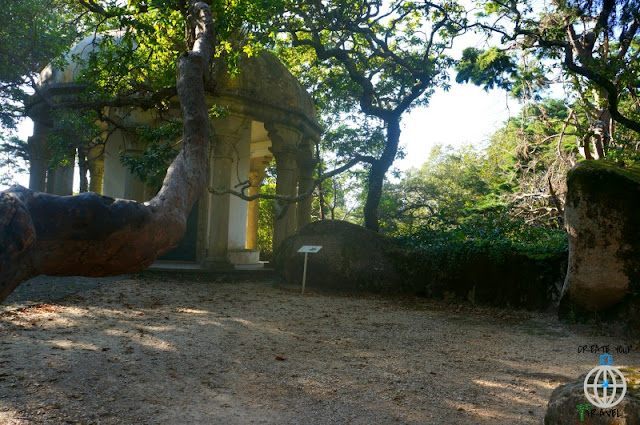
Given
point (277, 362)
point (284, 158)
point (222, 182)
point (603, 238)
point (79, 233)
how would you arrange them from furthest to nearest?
point (284, 158) → point (222, 182) → point (603, 238) → point (277, 362) → point (79, 233)

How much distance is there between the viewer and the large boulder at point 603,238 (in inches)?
295

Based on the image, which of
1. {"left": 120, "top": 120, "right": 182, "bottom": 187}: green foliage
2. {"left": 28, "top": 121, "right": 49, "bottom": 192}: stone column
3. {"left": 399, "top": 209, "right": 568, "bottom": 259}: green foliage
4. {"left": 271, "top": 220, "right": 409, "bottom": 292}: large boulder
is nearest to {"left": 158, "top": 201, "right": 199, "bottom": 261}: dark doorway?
{"left": 271, "top": 220, "right": 409, "bottom": 292}: large boulder

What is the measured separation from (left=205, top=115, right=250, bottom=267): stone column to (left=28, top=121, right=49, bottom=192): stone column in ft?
18.6

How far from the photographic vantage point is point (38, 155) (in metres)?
15.0

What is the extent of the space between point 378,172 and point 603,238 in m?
7.93

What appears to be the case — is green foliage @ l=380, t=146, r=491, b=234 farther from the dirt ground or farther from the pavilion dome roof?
the dirt ground

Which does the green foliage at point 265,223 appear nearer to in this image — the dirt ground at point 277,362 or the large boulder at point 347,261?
the large boulder at point 347,261

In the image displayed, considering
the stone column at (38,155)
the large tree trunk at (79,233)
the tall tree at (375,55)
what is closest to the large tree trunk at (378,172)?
the tall tree at (375,55)

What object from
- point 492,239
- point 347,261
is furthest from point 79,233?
point 492,239

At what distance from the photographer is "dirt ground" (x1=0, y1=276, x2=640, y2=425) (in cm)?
405

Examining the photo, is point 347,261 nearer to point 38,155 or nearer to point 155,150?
point 155,150

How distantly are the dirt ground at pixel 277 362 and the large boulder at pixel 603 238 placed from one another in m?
0.64

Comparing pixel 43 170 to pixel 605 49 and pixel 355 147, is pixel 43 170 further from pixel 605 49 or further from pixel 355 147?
pixel 605 49

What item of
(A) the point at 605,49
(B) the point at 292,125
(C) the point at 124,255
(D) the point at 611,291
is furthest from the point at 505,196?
(C) the point at 124,255
